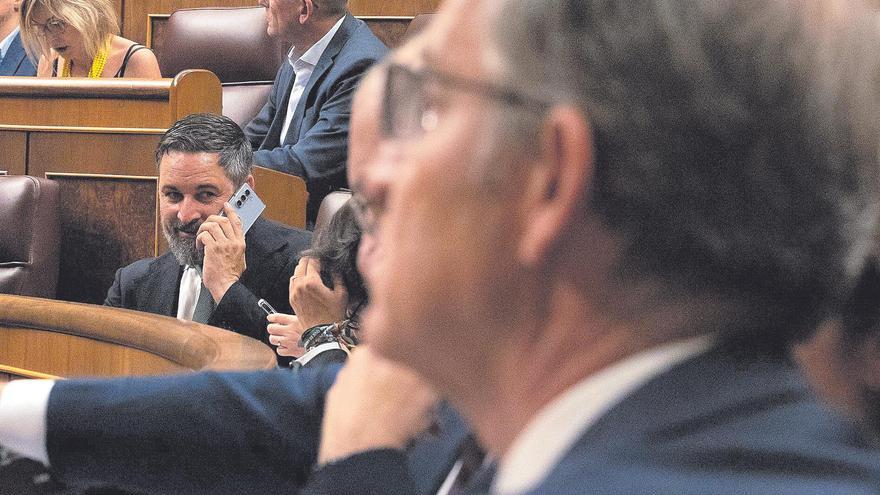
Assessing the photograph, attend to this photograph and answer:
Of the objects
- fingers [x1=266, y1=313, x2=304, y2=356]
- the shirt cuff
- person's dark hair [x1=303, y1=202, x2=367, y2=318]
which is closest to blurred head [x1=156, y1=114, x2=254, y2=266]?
fingers [x1=266, y1=313, x2=304, y2=356]

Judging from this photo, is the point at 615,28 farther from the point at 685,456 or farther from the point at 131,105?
the point at 131,105

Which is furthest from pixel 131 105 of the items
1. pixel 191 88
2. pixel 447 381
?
pixel 447 381

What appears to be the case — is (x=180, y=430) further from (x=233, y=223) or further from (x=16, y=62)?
(x=16, y=62)

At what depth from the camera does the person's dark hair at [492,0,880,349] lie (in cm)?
23

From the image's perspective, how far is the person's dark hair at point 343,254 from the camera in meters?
0.89

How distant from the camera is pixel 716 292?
0.25 meters

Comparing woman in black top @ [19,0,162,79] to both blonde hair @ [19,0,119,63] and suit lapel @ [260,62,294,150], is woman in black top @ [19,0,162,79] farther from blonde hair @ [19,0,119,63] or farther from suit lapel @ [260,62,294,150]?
suit lapel @ [260,62,294,150]

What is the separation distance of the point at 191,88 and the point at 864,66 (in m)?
1.23

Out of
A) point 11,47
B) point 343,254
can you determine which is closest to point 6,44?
point 11,47

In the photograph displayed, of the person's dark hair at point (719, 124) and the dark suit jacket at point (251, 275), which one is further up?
the dark suit jacket at point (251, 275)

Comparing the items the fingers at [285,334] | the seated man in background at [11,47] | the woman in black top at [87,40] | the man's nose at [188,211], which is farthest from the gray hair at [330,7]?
the fingers at [285,334]

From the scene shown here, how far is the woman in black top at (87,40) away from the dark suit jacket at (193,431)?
4.65 ft

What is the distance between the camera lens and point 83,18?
5.79 ft

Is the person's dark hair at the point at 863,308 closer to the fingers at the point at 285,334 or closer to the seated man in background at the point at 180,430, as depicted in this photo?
the seated man in background at the point at 180,430
